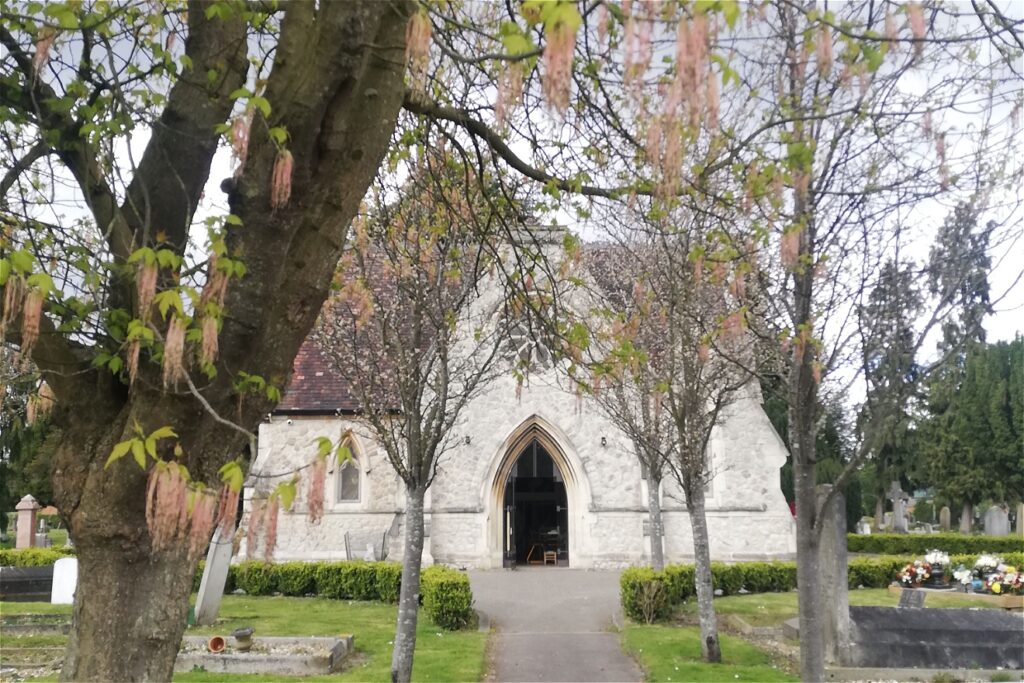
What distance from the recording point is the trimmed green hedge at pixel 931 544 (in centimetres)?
2728

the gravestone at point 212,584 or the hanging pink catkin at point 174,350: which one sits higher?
the hanging pink catkin at point 174,350

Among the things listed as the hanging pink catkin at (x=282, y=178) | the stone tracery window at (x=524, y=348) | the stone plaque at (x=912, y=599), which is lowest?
the stone plaque at (x=912, y=599)

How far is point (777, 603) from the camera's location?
55.4 ft

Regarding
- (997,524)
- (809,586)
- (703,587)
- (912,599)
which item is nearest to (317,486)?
(809,586)

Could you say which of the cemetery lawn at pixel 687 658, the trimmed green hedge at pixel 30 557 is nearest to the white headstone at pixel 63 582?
the trimmed green hedge at pixel 30 557

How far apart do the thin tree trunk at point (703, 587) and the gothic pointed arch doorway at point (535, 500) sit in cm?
979

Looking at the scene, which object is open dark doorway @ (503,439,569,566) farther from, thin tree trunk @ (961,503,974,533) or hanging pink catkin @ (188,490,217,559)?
thin tree trunk @ (961,503,974,533)

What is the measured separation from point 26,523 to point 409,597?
25198 millimetres

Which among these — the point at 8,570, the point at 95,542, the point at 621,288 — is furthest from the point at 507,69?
the point at 8,570

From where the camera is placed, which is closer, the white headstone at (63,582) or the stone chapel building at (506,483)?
the white headstone at (63,582)

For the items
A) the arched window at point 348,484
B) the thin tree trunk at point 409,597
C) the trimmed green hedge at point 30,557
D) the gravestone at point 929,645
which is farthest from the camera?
the arched window at point 348,484

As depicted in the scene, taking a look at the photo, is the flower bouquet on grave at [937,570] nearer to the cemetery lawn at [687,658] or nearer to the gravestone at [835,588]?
the cemetery lawn at [687,658]

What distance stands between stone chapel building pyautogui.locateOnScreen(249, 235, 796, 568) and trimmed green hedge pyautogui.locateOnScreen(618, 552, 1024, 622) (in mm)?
2310

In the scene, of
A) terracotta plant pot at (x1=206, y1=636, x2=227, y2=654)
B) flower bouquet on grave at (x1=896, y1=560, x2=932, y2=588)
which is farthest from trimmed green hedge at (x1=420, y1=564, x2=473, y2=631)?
flower bouquet on grave at (x1=896, y1=560, x2=932, y2=588)
